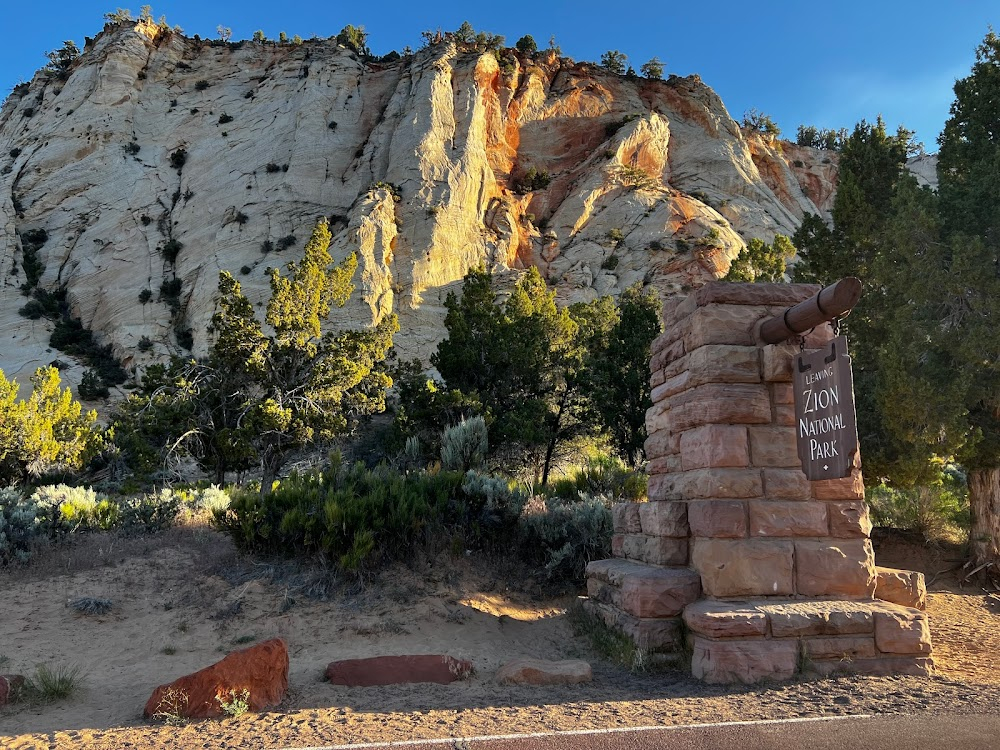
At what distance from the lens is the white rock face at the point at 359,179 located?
3425 centimetres

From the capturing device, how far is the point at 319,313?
19.6 m

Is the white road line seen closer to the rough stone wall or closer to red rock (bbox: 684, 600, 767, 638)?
red rock (bbox: 684, 600, 767, 638)

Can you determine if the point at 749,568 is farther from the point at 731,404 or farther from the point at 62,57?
the point at 62,57

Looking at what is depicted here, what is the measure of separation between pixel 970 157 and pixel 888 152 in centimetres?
174

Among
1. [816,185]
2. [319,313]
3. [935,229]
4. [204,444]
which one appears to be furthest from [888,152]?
[816,185]

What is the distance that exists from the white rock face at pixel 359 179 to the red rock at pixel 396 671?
85.8ft

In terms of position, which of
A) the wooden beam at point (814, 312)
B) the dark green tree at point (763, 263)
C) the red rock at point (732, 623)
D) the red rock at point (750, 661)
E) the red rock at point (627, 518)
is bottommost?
the red rock at point (750, 661)

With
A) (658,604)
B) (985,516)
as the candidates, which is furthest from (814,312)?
(985,516)

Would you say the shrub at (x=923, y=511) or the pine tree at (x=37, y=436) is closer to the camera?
the shrub at (x=923, y=511)

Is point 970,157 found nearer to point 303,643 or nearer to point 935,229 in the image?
point 935,229

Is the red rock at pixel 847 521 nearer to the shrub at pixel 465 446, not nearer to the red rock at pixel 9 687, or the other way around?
the red rock at pixel 9 687

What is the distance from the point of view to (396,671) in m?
5.38

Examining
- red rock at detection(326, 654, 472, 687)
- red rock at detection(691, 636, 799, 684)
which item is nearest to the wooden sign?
red rock at detection(691, 636, 799, 684)

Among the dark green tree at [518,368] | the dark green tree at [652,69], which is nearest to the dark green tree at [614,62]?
the dark green tree at [652,69]
